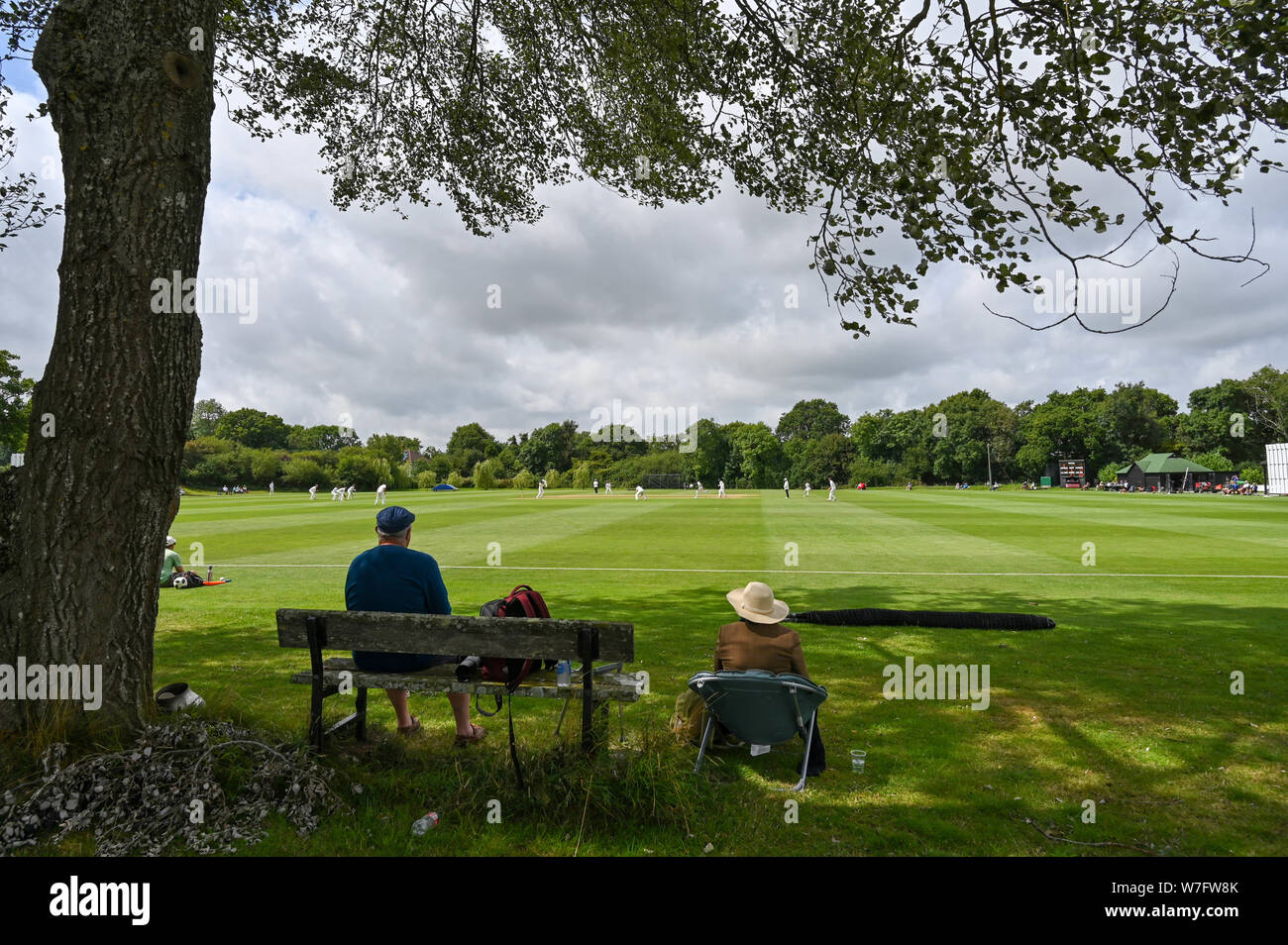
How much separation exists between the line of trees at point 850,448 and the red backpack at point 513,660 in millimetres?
95646

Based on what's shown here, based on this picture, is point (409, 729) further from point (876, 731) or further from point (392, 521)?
point (876, 731)

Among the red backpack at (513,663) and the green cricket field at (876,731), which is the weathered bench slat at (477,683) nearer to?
the red backpack at (513,663)

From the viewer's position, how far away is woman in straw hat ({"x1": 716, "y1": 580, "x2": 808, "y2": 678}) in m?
4.79

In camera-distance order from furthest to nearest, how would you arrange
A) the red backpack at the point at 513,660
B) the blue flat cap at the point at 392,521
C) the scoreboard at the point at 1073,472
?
the scoreboard at the point at 1073,472 < the blue flat cap at the point at 392,521 < the red backpack at the point at 513,660

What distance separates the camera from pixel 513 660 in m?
4.58

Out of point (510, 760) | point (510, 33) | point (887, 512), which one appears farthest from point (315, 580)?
point (887, 512)

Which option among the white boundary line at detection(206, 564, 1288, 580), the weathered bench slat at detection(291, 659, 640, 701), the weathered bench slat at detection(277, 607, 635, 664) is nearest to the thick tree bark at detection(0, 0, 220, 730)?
the weathered bench slat at detection(277, 607, 635, 664)

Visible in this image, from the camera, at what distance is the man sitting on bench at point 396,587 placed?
4.80 m

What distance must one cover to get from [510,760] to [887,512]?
37.7m

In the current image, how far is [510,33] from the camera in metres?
10.7

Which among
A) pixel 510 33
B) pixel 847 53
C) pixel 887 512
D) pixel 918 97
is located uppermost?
pixel 510 33

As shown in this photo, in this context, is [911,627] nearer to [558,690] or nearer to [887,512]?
[558,690]

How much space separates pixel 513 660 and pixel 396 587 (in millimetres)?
1007

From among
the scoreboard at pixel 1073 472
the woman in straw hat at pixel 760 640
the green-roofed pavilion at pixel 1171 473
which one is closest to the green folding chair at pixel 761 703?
the woman in straw hat at pixel 760 640
